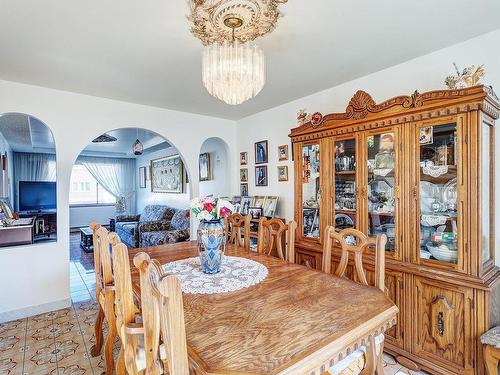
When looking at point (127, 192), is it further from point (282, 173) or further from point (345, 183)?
point (345, 183)

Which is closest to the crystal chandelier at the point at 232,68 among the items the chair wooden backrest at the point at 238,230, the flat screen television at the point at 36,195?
the chair wooden backrest at the point at 238,230

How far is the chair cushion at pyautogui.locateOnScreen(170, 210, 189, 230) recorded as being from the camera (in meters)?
5.02

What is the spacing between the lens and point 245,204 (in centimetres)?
398

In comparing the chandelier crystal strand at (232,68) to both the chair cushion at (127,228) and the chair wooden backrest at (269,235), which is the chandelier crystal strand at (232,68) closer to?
the chair wooden backrest at (269,235)

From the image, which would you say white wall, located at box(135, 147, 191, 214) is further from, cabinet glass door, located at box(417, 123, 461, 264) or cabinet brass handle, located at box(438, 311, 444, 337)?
cabinet brass handle, located at box(438, 311, 444, 337)

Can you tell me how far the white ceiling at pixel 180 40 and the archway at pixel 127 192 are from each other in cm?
220

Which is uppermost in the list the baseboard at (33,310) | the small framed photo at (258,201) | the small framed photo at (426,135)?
the small framed photo at (426,135)

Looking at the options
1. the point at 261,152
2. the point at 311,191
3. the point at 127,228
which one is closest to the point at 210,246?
the point at 311,191

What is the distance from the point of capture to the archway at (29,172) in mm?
5090

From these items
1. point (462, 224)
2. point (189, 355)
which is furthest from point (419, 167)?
point (189, 355)

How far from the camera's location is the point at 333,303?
51.6 inches

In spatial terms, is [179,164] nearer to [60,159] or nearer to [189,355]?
[60,159]

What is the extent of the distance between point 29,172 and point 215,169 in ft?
19.4

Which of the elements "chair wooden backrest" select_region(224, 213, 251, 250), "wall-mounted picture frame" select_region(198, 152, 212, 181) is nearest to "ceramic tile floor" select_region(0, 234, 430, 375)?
"chair wooden backrest" select_region(224, 213, 251, 250)
